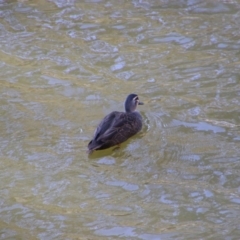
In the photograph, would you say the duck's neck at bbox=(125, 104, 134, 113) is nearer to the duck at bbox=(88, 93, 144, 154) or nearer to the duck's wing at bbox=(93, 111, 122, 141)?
the duck at bbox=(88, 93, 144, 154)

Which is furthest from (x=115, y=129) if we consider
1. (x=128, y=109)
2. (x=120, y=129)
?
(x=128, y=109)

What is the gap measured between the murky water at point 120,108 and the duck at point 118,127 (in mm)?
137

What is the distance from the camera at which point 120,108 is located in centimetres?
1054

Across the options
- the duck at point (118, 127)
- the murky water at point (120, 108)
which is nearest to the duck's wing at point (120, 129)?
the duck at point (118, 127)

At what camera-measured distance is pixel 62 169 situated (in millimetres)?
8594

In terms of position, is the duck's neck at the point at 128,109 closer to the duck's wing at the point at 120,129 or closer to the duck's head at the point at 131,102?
the duck's head at the point at 131,102

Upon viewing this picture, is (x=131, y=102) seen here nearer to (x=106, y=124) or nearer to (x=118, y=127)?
(x=118, y=127)

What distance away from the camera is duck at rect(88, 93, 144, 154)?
9.13m

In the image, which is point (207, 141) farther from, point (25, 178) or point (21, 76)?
point (21, 76)

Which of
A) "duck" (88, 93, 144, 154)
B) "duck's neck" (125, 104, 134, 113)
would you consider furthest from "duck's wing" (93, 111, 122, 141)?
"duck's neck" (125, 104, 134, 113)

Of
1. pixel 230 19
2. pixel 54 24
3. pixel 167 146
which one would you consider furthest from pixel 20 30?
pixel 167 146

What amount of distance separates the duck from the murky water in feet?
0.45

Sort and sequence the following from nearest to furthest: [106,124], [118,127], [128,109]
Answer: [106,124] → [118,127] → [128,109]

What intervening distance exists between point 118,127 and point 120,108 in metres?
0.98
